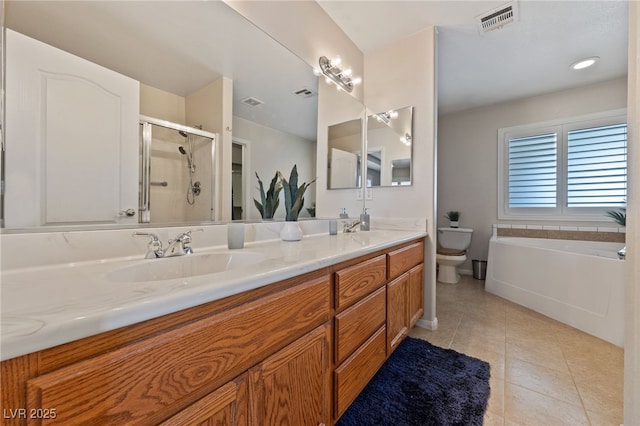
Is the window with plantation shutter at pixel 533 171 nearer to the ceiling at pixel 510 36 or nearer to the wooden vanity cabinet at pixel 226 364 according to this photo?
the ceiling at pixel 510 36

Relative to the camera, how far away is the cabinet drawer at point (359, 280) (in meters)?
→ 0.94

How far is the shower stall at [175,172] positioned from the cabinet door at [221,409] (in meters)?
0.68

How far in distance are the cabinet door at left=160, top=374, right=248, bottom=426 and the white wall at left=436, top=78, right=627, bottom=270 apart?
3.71m

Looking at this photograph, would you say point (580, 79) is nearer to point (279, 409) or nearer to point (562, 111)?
point (562, 111)

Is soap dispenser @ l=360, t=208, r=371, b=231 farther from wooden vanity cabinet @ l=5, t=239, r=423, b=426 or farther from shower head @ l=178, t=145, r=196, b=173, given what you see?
shower head @ l=178, t=145, r=196, b=173

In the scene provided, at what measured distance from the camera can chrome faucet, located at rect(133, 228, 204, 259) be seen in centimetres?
84

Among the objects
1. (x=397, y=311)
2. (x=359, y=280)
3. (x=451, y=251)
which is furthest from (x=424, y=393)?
(x=451, y=251)

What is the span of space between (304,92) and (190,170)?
99 cm

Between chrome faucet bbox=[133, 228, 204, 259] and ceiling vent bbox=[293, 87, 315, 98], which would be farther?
ceiling vent bbox=[293, 87, 315, 98]

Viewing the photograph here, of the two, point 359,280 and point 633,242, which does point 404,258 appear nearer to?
point 359,280

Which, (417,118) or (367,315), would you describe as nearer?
(367,315)

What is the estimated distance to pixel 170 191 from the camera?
986mm

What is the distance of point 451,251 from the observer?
310 cm

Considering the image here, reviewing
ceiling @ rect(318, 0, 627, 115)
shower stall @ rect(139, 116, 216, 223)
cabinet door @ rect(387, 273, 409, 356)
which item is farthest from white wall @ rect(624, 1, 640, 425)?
shower stall @ rect(139, 116, 216, 223)
